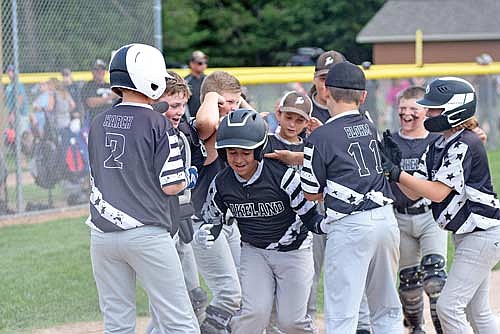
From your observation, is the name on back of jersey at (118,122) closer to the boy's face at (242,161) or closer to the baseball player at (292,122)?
the boy's face at (242,161)

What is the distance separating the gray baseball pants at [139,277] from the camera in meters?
5.43

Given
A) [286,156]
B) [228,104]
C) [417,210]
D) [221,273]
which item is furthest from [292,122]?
[417,210]

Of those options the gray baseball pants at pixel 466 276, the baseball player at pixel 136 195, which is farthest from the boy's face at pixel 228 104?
the gray baseball pants at pixel 466 276

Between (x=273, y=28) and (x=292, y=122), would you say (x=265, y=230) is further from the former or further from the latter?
(x=273, y=28)

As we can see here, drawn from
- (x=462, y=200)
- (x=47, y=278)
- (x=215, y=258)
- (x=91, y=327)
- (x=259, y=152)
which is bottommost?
(x=47, y=278)

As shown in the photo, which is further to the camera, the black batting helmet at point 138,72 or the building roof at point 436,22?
the building roof at point 436,22

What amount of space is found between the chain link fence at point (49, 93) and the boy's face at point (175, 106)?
591 cm

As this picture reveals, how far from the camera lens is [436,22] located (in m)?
39.3

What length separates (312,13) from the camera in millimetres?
42250

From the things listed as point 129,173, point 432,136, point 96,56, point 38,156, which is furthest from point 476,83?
point 129,173

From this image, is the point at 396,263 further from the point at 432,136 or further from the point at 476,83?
the point at 476,83

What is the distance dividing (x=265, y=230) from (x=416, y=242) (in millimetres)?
1632

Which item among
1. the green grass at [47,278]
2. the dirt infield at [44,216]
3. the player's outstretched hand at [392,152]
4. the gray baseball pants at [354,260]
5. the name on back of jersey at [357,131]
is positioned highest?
the name on back of jersey at [357,131]

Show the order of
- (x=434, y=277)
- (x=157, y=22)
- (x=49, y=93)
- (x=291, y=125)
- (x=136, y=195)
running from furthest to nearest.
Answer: (x=157, y=22), (x=49, y=93), (x=434, y=277), (x=291, y=125), (x=136, y=195)
